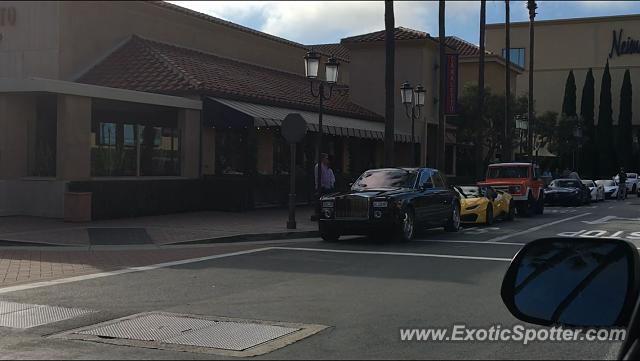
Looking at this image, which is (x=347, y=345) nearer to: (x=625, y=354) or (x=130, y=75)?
(x=625, y=354)

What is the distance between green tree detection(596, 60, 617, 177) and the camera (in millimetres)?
61688

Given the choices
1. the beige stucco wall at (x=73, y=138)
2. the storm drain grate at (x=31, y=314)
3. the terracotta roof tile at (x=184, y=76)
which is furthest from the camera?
the terracotta roof tile at (x=184, y=76)

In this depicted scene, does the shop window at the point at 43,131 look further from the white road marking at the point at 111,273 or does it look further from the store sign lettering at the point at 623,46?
the store sign lettering at the point at 623,46

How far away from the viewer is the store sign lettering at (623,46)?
2539 inches

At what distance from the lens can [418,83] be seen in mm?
34688

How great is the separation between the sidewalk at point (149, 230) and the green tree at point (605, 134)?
4866 cm

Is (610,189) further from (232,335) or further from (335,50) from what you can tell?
(232,335)

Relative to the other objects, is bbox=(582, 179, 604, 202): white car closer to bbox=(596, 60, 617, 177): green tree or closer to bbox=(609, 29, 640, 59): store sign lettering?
bbox=(596, 60, 617, 177): green tree

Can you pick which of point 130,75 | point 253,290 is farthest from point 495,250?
point 130,75

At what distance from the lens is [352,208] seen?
1497 centimetres

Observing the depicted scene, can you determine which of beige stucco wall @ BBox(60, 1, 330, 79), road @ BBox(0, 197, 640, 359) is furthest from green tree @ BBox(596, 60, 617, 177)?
road @ BBox(0, 197, 640, 359)

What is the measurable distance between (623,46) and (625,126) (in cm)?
770

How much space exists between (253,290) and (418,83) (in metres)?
26.9
